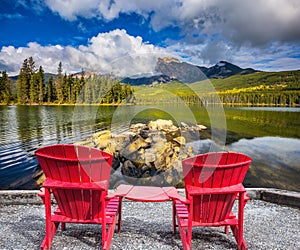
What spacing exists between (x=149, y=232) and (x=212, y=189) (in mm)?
1570

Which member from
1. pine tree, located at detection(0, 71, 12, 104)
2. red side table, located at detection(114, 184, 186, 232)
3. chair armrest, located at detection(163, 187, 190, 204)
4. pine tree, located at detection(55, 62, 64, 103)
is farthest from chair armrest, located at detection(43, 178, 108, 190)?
pine tree, located at detection(0, 71, 12, 104)

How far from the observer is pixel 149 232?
4281 mm

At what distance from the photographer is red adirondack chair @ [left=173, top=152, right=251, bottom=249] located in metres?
3.26

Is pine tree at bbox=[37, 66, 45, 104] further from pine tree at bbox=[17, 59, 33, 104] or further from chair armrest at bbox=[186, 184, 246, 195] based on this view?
chair armrest at bbox=[186, 184, 246, 195]

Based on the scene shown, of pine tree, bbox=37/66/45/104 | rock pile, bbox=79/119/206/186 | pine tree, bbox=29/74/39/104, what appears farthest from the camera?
pine tree, bbox=37/66/45/104

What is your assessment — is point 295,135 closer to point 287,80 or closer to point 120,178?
point 120,178

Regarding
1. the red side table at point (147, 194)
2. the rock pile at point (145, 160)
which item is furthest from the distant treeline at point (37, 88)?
the red side table at point (147, 194)

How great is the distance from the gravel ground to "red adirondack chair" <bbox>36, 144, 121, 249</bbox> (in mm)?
475

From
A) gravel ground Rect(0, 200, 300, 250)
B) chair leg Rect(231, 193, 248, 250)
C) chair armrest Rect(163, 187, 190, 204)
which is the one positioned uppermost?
chair armrest Rect(163, 187, 190, 204)

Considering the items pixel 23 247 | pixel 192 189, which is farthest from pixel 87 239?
pixel 192 189

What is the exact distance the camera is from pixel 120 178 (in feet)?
46.4

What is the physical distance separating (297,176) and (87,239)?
59.4 ft

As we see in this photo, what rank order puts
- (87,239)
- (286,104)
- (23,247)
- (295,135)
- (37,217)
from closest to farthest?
(23,247) < (87,239) < (37,217) < (295,135) < (286,104)

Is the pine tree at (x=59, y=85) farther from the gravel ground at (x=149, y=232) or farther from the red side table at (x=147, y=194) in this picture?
the red side table at (x=147, y=194)
